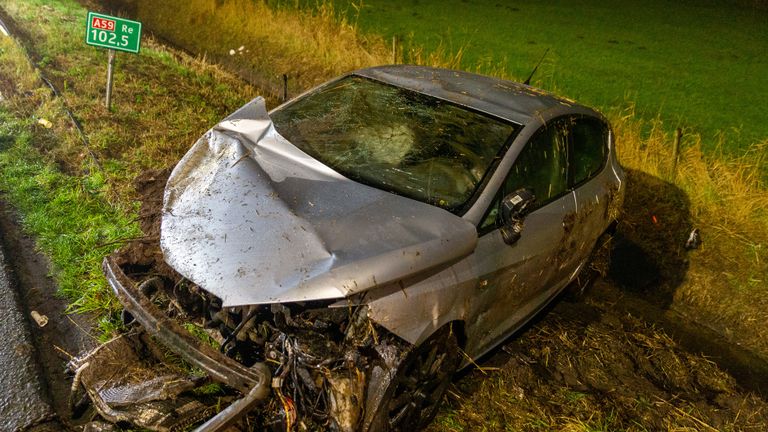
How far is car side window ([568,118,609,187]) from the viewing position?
13.8ft

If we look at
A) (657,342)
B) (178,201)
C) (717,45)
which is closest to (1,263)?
(178,201)

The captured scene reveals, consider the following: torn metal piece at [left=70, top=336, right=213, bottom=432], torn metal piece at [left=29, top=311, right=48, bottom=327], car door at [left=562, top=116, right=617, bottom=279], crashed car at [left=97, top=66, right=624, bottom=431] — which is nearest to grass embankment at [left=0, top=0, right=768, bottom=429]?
torn metal piece at [left=29, top=311, right=48, bottom=327]

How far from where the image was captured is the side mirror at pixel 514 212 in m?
3.28

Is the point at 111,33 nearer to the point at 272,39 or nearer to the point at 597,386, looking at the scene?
the point at 272,39

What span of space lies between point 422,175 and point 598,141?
185 centimetres

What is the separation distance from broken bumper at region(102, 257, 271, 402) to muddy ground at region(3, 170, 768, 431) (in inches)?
18.7

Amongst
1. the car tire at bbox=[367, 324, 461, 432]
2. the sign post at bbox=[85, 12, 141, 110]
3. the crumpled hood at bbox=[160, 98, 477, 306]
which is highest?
the crumpled hood at bbox=[160, 98, 477, 306]

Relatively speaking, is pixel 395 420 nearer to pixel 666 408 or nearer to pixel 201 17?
pixel 666 408

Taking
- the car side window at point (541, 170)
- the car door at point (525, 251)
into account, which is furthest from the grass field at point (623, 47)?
the car door at point (525, 251)

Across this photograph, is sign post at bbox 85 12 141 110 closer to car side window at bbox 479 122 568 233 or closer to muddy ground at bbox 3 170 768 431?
muddy ground at bbox 3 170 768 431

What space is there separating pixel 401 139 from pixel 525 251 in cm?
97

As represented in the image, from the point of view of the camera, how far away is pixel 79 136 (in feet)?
20.0

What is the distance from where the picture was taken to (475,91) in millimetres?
4188

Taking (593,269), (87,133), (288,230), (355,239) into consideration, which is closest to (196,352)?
(288,230)
